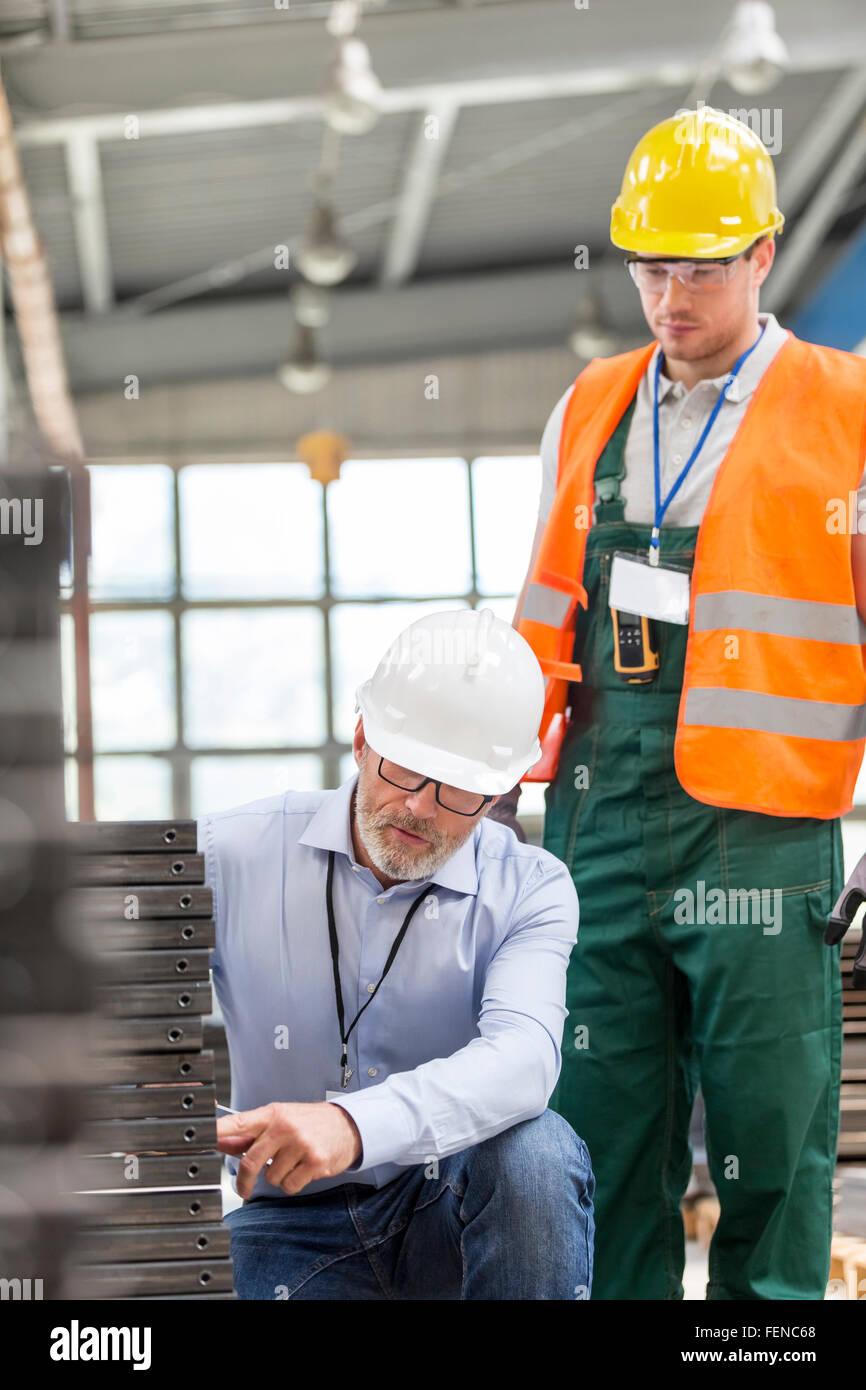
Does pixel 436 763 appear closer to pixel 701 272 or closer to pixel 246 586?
pixel 701 272

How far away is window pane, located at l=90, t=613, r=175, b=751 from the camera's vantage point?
32.2 feet

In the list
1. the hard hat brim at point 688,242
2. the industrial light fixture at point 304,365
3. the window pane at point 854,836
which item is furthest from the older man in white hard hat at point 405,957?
the window pane at point 854,836

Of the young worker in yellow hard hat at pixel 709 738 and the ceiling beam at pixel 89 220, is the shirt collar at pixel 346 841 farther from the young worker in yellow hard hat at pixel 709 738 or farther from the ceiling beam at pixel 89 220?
the ceiling beam at pixel 89 220

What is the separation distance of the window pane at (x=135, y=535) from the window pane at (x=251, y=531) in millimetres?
132

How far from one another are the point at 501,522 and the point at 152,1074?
27.1 feet

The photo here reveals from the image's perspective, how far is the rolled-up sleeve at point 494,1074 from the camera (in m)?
1.85

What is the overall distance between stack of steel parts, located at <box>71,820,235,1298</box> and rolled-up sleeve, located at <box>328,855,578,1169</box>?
0.21m

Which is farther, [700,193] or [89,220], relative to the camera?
[89,220]

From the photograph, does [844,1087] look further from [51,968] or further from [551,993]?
[51,968]

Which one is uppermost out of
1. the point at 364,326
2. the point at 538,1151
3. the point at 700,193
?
the point at 364,326

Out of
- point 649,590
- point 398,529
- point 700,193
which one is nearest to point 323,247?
point 700,193

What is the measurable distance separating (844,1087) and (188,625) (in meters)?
7.30

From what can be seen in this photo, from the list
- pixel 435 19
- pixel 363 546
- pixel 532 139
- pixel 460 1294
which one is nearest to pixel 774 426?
pixel 460 1294

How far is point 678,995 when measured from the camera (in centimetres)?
251
